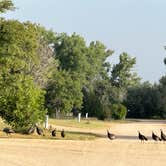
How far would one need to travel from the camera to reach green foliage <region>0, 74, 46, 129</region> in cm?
4322

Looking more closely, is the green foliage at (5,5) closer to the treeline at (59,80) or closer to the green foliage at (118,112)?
the treeline at (59,80)

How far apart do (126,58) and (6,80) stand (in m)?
80.8

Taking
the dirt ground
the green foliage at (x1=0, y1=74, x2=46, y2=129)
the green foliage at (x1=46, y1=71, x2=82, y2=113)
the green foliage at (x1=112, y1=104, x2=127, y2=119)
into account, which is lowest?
the dirt ground

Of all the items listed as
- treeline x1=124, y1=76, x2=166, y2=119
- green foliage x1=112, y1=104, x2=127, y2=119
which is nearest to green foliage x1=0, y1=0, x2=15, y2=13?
green foliage x1=112, y1=104, x2=127, y2=119

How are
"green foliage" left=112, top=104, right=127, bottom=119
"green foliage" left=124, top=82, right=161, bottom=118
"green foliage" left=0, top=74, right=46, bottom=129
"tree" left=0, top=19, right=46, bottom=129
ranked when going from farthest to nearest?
"green foliage" left=124, top=82, right=161, bottom=118
"green foliage" left=112, top=104, right=127, bottom=119
"green foliage" left=0, top=74, right=46, bottom=129
"tree" left=0, top=19, right=46, bottom=129

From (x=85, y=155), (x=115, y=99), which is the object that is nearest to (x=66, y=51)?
(x=115, y=99)

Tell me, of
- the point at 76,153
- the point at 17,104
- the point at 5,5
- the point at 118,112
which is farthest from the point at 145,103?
the point at 76,153

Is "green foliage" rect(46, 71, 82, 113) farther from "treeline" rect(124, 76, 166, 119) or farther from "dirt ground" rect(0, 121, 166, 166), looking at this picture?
"dirt ground" rect(0, 121, 166, 166)

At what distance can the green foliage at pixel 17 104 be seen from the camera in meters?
43.2

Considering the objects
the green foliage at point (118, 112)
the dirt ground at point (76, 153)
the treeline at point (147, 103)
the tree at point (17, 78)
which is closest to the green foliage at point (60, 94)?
the green foliage at point (118, 112)

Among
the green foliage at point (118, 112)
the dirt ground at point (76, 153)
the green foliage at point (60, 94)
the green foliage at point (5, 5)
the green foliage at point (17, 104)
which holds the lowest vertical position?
the dirt ground at point (76, 153)

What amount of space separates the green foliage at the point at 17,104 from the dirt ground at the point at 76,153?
6.19 meters

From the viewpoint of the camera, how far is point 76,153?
29750 mm

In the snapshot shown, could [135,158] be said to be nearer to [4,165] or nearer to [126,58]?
[4,165]
